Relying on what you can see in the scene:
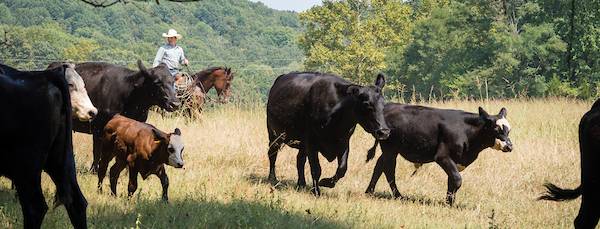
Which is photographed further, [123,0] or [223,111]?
[223,111]

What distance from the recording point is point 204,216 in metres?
6.71

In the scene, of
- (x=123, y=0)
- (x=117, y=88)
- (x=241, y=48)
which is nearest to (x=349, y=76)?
(x=117, y=88)

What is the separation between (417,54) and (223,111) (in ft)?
189

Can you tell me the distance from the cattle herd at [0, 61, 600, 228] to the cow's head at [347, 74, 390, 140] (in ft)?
0.04

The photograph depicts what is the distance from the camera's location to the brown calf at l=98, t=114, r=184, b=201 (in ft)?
25.6

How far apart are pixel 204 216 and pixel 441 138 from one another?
468 centimetres

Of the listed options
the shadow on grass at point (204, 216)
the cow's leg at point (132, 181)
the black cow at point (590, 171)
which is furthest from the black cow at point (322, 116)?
the black cow at point (590, 171)

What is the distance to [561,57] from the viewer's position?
50750 mm

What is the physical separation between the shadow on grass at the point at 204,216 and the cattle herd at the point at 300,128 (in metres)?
0.63

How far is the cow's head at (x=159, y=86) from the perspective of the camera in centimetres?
1105

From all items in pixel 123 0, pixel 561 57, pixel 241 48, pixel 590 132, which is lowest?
pixel 241 48

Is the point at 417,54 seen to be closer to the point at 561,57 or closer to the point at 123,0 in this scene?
the point at 561,57

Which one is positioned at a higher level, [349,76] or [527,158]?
[527,158]

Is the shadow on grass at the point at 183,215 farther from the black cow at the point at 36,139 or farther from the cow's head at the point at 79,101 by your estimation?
the cow's head at the point at 79,101
